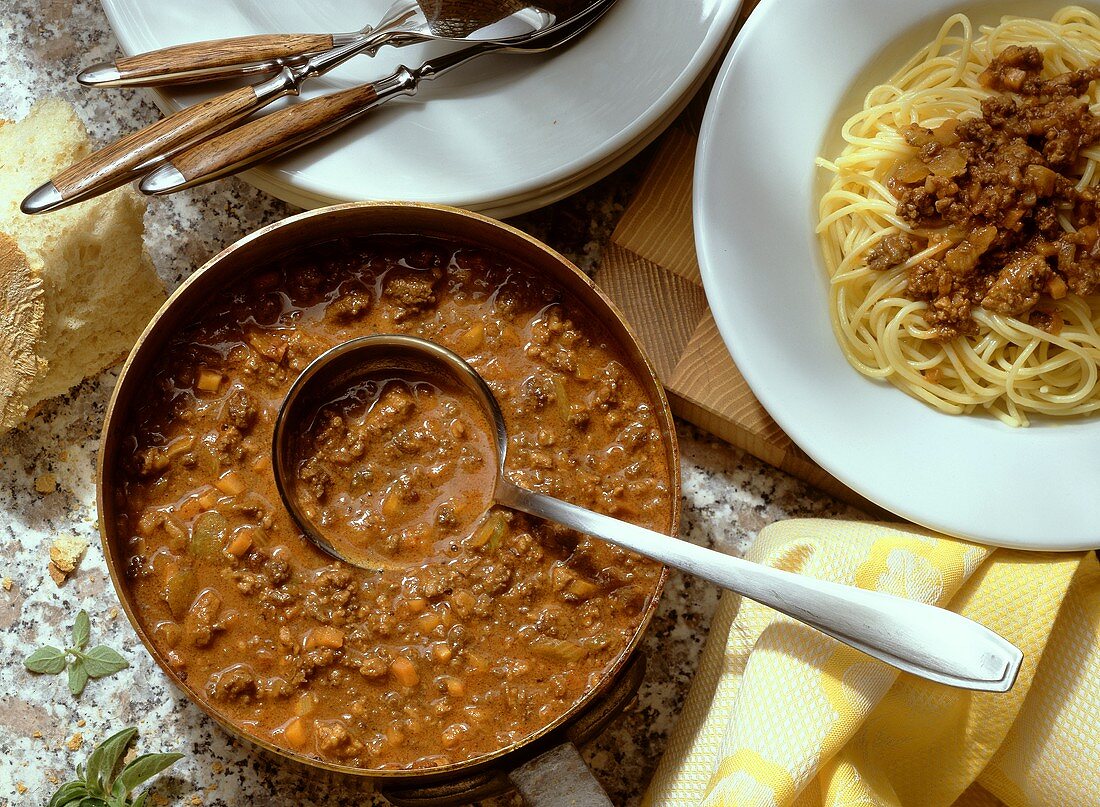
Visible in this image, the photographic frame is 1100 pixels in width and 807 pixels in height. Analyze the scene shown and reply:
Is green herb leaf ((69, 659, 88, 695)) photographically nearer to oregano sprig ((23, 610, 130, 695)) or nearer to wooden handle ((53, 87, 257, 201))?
oregano sprig ((23, 610, 130, 695))

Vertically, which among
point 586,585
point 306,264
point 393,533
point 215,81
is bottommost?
point 586,585

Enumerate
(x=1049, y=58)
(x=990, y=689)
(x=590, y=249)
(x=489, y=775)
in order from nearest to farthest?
(x=990, y=689) < (x=489, y=775) < (x=1049, y=58) < (x=590, y=249)

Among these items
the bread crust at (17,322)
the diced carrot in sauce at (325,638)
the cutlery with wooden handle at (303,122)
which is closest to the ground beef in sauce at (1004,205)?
the cutlery with wooden handle at (303,122)

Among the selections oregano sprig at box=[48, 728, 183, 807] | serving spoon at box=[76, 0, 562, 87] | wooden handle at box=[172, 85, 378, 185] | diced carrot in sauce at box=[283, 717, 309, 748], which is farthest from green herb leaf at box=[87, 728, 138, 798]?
serving spoon at box=[76, 0, 562, 87]

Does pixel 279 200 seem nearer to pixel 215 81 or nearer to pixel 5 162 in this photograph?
pixel 215 81

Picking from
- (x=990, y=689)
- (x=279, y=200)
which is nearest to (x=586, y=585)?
(x=990, y=689)

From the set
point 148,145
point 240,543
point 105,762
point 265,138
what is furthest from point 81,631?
point 265,138
